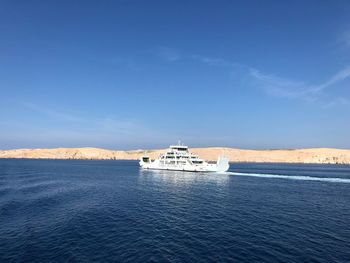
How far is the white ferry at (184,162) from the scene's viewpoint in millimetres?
121562

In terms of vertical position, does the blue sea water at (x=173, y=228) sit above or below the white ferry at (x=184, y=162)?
below

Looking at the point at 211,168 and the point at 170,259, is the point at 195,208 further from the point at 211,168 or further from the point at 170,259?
the point at 211,168

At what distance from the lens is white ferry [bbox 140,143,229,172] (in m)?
122

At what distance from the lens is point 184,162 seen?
126 meters

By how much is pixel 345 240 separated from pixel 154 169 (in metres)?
111

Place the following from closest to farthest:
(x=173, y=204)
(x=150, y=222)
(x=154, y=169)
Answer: (x=150, y=222) < (x=173, y=204) < (x=154, y=169)

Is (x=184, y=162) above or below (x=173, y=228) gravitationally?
above

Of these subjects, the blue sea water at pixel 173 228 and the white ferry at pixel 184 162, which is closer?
the blue sea water at pixel 173 228

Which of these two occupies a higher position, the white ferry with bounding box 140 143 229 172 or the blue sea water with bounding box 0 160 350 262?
the white ferry with bounding box 140 143 229 172

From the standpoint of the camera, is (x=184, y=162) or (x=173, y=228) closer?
(x=173, y=228)

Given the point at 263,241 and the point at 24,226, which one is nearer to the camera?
the point at 263,241

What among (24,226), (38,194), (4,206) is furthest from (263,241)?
(38,194)

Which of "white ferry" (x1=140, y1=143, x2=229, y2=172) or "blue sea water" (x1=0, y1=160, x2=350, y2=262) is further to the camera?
"white ferry" (x1=140, y1=143, x2=229, y2=172)

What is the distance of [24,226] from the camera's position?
121ft
